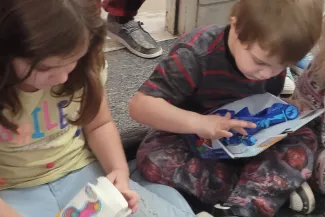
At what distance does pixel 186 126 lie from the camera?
933mm

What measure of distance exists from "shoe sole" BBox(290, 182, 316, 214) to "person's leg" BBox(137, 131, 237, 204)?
0.13 metres

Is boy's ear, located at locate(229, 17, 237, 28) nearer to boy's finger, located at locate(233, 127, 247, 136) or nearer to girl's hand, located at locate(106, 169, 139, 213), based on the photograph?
boy's finger, located at locate(233, 127, 247, 136)

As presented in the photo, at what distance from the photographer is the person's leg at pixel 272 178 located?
3.17ft

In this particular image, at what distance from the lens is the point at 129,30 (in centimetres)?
153

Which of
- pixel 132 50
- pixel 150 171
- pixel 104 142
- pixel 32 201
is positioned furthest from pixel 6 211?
pixel 132 50

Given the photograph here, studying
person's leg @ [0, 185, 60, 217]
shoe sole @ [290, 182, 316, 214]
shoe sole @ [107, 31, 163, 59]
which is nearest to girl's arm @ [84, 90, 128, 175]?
person's leg @ [0, 185, 60, 217]

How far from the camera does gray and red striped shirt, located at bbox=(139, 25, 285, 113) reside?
935 mm

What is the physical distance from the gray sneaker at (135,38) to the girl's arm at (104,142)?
0.62 meters

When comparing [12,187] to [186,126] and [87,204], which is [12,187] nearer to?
[87,204]

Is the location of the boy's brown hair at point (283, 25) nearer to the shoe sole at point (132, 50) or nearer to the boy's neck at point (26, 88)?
the boy's neck at point (26, 88)

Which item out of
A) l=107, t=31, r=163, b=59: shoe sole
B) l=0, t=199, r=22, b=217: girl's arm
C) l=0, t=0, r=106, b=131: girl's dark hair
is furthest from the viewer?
l=107, t=31, r=163, b=59: shoe sole

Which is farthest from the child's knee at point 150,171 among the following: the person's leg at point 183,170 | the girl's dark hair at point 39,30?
the girl's dark hair at point 39,30

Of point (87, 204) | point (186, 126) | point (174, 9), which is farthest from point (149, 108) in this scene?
point (174, 9)

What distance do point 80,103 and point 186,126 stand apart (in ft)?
0.69
